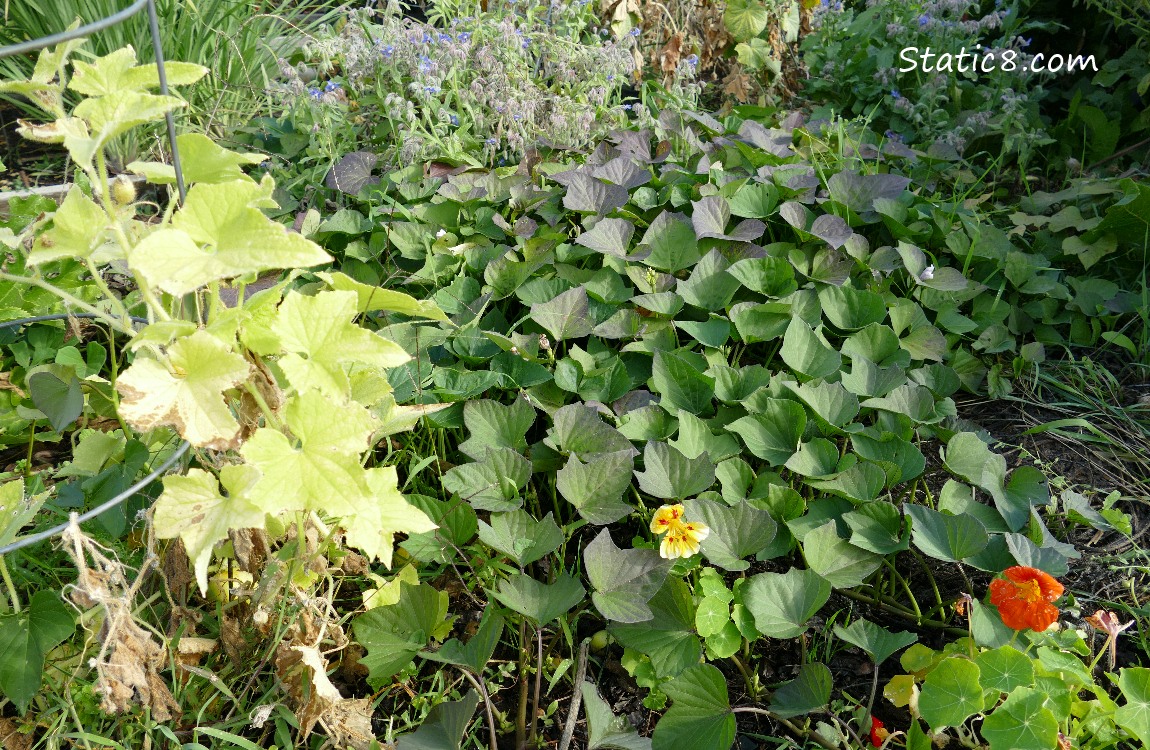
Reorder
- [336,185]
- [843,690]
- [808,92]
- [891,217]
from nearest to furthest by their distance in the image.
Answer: [843,690] < [891,217] < [336,185] < [808,92]

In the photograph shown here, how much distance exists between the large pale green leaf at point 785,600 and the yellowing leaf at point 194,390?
77 cm

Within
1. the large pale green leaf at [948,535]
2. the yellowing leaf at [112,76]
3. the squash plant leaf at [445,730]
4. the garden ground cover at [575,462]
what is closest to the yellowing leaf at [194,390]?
the garden ground cover at [575,462]

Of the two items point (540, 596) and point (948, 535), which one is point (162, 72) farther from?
A: point (948, 535)

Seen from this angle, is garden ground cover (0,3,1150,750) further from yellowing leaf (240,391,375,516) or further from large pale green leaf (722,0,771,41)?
large pale green leaf (722,0,771,41)

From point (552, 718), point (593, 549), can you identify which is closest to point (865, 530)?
point (593, 549)

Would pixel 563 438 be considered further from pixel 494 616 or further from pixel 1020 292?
pixel 1020 292

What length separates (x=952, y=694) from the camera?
116 cm

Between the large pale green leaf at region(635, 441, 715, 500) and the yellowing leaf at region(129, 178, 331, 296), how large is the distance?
0.72 metres

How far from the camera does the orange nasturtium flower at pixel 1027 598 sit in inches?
48.4

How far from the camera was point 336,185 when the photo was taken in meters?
2.35

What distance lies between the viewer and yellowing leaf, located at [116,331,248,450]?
3.15ft

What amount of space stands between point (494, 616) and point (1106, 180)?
2185 mm

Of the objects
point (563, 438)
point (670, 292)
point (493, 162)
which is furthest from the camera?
point (493, 162)

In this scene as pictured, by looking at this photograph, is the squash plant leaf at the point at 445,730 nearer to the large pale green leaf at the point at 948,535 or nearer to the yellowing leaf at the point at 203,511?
the yellowing leaf at the point at 203,511
